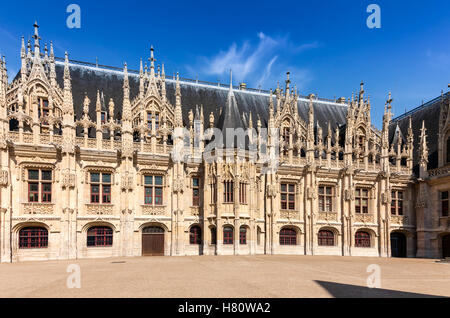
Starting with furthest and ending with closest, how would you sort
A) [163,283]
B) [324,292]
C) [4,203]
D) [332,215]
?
[332,215], [4,203], [163,283], [324,292]

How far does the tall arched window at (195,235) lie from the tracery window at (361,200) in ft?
50.6

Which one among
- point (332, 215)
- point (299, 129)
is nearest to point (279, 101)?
point (299, 129)

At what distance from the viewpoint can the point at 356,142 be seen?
3384cm

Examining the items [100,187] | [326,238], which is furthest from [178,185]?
[326,238]

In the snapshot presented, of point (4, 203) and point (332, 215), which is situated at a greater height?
point (4, 203)

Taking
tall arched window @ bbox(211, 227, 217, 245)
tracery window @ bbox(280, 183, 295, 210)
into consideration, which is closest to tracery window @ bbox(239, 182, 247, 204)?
tall arched window @ bbox(211, 227, 217, 245)

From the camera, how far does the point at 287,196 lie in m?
30.9

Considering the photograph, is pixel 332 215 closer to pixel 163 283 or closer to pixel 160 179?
pixel 160 179

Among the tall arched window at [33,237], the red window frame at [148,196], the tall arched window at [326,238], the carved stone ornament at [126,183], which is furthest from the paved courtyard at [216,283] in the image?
the tall arched window at [326,238]

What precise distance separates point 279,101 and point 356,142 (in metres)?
8.83

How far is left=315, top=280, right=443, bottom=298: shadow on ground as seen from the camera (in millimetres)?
11945

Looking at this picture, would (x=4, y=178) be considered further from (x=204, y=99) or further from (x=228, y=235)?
(x=204, y=99)

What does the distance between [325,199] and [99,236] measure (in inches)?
790
